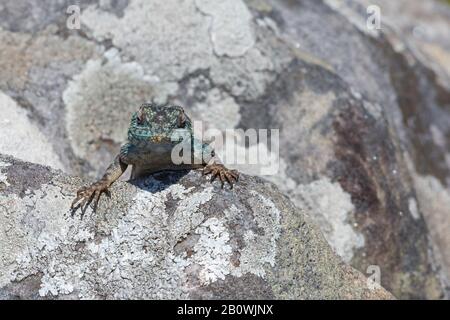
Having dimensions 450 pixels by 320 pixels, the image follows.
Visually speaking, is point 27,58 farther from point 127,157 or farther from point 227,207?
point 227,207

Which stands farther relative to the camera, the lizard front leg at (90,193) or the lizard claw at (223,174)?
the lizard claw at (223,174)

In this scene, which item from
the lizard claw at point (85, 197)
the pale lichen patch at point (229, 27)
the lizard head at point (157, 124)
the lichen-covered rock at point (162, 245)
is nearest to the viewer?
the lichen-covered rock at point (162, 245)

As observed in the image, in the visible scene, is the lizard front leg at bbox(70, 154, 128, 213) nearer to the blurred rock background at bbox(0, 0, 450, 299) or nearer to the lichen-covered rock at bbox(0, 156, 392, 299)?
the lichen-covered rock at bbox(0, 156, 392, 299)

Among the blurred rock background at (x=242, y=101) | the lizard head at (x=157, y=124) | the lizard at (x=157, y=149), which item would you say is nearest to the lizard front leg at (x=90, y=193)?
the lizard at (x=157, y=149)

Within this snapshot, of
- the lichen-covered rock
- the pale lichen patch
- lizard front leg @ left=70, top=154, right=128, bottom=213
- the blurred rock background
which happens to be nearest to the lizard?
lizard front leg @ left=70, top=154, right=128, bottom=213

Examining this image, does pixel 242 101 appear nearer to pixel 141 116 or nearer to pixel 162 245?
pixel 141 116

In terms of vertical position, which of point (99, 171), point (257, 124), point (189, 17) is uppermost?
point (189, 17)

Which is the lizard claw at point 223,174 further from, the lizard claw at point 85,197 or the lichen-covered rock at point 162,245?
the lizard claw at point 85,197
